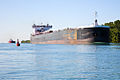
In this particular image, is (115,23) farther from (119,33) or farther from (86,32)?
(86,32)

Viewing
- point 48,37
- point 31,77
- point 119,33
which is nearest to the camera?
point 31,77

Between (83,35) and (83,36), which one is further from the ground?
(83,35)

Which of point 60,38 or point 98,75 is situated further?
point 60,38

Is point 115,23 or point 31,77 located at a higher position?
point 115,23

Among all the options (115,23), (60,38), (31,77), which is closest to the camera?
(31,77)

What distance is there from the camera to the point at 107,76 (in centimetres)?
1894

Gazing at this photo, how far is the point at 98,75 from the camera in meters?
19.4

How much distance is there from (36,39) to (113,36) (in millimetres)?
46079

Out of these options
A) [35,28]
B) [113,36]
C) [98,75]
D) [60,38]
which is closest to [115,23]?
[113,36]

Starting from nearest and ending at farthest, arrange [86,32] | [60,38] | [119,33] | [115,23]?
[86,32]
[60,38]
[119,33]
[115,23]

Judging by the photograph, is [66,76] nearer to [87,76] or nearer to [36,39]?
[87,76]

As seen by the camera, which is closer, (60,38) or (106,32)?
(106,32)

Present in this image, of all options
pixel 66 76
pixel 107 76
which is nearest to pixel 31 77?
pixel 66 76

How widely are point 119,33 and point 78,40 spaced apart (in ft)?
203
